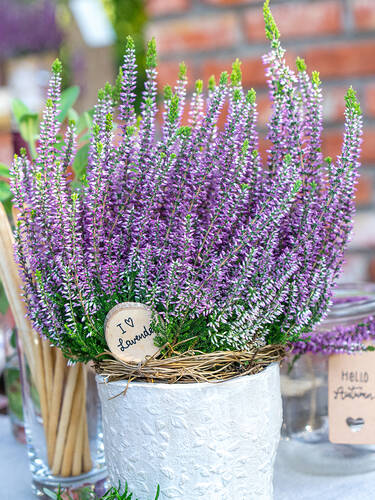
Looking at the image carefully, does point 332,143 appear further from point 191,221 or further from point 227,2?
point 191,221

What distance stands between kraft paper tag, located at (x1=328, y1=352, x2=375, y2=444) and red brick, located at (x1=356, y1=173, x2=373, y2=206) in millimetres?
894

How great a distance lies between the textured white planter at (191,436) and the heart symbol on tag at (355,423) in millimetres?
154

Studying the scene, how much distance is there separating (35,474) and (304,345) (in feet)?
1.06

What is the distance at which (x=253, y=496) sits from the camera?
52 centimetres

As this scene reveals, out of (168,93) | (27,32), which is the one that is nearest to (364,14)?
(168,93)

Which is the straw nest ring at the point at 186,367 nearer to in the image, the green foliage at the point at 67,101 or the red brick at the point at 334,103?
the green foliage at the point at 67,101

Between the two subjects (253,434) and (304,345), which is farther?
(304,345)

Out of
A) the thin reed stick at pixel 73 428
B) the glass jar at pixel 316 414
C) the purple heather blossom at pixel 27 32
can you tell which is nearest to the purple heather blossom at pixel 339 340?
the glass jar at pixel 316 414

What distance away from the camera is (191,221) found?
475 millimetres

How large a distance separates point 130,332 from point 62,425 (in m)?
0.19

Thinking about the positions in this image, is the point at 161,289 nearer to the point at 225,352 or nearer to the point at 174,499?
the point at 225,352

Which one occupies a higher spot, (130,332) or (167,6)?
(167,6)

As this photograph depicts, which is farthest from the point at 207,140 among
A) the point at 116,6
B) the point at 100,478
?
the point at 116,6

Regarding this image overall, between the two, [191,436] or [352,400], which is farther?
[352,400]
